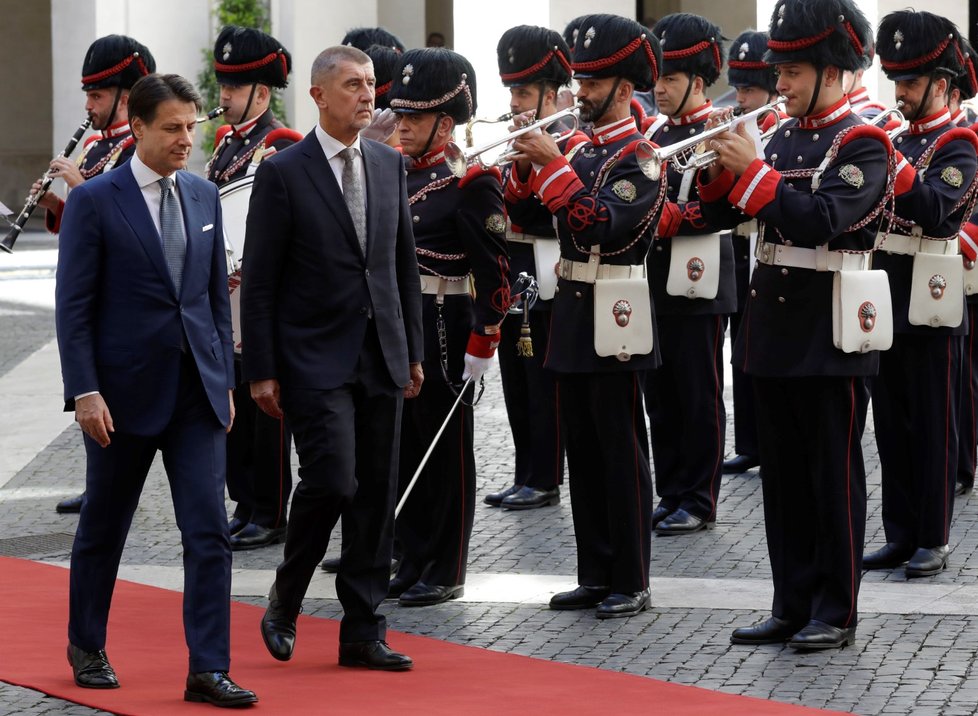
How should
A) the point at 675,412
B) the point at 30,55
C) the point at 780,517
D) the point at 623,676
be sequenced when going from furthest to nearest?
the point at 30,55
the point at 675,412
the point at 780,517
the point at 623,676

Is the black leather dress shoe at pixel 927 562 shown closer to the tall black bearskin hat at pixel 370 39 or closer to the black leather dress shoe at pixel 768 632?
the black leather dress shoe at pixel 768 632

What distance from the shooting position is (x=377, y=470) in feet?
21.3

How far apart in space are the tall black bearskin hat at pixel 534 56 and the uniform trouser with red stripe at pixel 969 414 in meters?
2.20

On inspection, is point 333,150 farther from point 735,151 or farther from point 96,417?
point 735,151

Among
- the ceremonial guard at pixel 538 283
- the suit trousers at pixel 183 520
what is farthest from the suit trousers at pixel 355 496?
the ceremonial guard at pixel 538 283

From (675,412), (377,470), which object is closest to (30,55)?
(675,412)

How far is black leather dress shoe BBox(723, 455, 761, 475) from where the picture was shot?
10.3m

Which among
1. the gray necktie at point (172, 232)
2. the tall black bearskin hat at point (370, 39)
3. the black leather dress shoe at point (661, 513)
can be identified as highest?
the tall black bearskin hat at point (370, 39)

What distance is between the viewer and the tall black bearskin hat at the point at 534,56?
8414mm

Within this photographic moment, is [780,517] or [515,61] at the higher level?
[515,61]

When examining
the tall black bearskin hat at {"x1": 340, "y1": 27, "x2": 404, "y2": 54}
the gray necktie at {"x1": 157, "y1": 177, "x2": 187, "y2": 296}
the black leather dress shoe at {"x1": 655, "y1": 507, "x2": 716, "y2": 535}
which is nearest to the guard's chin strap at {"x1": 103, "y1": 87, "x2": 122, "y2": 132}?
the tall black bearskin hat at {"x1": 340, "y1": 27, "x2": 404, "y2": 54}

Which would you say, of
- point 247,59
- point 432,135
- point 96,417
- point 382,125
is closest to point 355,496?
point 96,417

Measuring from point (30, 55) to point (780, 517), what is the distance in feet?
77.1

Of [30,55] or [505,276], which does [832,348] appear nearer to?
[505,276]
